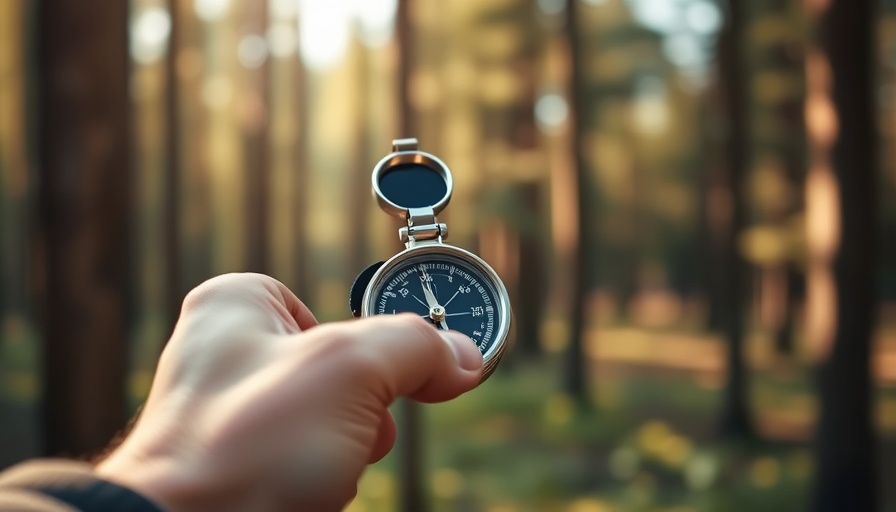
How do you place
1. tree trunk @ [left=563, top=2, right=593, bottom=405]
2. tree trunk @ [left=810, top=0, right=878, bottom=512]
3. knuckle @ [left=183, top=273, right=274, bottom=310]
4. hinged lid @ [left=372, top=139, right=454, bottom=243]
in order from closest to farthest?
knuckle @ [left=183, top=273, right=274, bottom=310] < hinged lid @ [left=372, top=139, right=454, bottom=243] < tree trunk @ [left=810, top=0, right=878, bottom=512] < tree trunk @ [left=563, top=2, right=593, bottom=405]

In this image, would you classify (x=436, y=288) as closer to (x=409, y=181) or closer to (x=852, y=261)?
(x=409, y=181)

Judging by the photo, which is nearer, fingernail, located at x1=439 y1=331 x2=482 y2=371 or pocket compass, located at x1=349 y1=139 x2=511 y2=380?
fingernail, located at x1=439 y1=331 x2=482 y2=371

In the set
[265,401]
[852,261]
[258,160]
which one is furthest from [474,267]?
[258,160]

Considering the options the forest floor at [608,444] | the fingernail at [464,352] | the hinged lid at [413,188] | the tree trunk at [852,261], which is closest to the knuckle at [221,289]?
the fingernail at [464,352]

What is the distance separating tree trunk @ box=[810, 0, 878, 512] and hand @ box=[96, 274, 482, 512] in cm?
816

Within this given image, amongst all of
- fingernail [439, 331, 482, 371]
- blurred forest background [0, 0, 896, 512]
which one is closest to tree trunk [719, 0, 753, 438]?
blurred forest background [0, 0, 896, 512]

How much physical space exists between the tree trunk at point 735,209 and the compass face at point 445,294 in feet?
42.0

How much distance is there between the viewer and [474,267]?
2314 millimetres

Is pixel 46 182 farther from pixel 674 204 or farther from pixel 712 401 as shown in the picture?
pixel 674 204

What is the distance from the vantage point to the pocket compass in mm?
2215

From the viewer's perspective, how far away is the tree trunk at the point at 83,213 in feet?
20.9

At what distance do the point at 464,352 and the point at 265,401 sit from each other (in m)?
0.48

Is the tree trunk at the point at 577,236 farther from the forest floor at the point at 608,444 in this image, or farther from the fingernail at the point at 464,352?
the fingernail at the point at 464,352

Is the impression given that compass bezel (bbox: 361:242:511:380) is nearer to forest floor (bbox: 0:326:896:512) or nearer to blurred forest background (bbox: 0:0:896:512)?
blurred forest background (bbox: 0:0:896:512)
